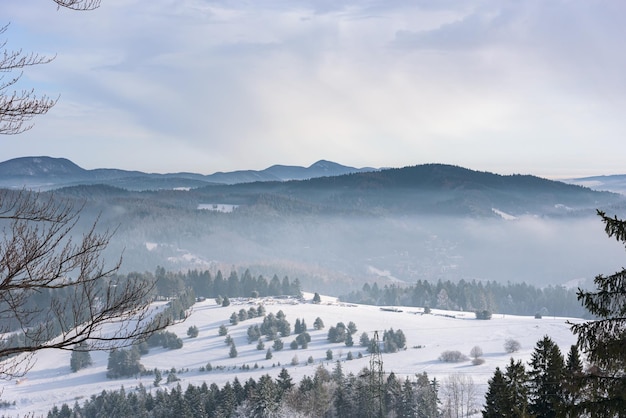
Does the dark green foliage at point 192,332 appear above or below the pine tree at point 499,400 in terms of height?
below

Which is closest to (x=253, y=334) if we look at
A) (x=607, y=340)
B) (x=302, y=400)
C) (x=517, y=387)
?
(x=302, y=400)

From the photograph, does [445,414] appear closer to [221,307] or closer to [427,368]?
[427,368]

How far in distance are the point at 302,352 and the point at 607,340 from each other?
104 m

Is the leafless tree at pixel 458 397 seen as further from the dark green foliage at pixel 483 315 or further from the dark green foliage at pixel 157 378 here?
the dark green foliage at pixel 483 315

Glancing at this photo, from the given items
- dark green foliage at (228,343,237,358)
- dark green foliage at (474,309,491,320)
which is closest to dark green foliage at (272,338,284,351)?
dark green foliage at (228,343,237,358)

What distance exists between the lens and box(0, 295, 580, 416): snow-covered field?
315 feet

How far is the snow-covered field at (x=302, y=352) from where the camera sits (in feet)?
315

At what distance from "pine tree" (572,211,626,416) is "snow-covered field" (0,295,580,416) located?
219ft

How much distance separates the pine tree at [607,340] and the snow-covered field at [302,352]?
219ft

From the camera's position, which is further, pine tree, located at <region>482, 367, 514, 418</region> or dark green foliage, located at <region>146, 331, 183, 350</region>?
dark green foliage, located at <region>146, 331, 183, 350</region>

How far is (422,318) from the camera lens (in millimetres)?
140125

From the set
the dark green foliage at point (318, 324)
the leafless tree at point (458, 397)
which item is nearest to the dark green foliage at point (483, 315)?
the dark green foliage at point (318, 324)

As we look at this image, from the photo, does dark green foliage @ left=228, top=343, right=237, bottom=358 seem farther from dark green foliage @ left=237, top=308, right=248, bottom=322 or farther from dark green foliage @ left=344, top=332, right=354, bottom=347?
dark green foliage @ left=237, top=308, right=248, bottom=322

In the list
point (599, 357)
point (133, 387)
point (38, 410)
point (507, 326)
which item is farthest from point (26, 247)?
point (507, 326)
